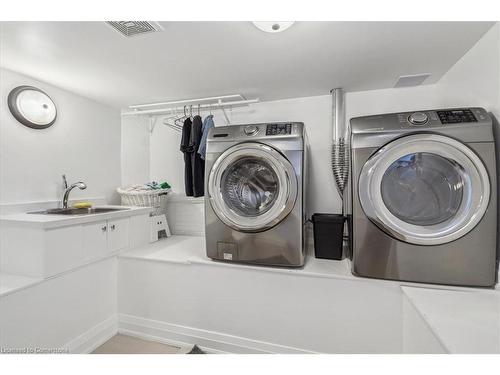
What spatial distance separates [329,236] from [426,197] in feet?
2.26

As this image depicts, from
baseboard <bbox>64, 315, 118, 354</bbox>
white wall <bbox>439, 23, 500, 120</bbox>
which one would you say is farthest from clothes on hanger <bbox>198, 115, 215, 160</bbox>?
white wall <bbox>439, 23, 500, 120</bbox>

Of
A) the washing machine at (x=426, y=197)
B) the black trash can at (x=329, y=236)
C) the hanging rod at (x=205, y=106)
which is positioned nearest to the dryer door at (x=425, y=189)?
the washing machine at (x=426, y=197)

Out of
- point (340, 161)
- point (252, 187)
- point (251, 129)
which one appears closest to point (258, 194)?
point (252, 187)

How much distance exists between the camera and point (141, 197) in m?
2.42

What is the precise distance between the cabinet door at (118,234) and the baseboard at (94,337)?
0.58m

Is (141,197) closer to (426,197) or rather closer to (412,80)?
(426,197)

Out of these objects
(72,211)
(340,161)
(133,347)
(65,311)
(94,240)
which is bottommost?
(133,347)

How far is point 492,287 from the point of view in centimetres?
128

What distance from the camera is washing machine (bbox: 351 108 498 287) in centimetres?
125

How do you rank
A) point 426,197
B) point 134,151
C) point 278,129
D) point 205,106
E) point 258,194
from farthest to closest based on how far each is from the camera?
1. point 134,151
2. point 205,106
3. point 258,194
4. point 278,129
5. point 426,197

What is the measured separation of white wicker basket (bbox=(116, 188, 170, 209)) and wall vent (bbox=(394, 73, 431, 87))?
2.52m

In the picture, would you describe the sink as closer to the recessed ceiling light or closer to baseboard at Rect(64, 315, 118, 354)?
baseboard at Rect(64, 315, 118, 354)

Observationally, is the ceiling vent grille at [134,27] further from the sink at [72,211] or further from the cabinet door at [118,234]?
the sink at [72,211]
